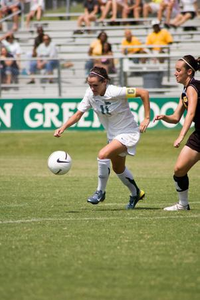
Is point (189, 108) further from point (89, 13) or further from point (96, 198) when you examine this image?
point (89, 13)

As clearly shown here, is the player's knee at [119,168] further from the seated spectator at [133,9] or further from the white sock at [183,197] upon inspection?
the seated spectator at [133,9]

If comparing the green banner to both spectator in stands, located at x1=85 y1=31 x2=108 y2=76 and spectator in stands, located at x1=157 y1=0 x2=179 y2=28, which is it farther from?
spectator in stands, located at x1=157 y1=0 x2=179 y2=28

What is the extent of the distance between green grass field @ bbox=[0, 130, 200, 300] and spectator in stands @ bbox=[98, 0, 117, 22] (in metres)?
14.3

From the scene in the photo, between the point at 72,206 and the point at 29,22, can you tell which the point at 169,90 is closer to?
the point at 29,22

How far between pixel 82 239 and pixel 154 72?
15678 millimetres

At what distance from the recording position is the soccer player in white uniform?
425 inches

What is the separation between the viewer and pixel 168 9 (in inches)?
1091

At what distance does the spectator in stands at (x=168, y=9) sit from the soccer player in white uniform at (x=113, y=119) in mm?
16986

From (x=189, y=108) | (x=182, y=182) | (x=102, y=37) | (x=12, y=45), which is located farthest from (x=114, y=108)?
Answer: (x=12, y=45)

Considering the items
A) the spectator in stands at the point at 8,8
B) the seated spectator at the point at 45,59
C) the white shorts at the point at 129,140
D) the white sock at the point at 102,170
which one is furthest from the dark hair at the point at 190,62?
the spectator in stands at the point at 8,8

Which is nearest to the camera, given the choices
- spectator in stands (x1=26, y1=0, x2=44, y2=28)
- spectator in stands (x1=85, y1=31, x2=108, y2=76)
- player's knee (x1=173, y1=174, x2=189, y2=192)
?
player's knee (x1=173, y1=174, x2=189, y2=192)

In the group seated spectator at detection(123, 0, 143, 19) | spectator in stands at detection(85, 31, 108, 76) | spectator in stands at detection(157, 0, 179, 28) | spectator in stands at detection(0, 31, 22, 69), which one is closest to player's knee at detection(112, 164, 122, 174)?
spectator in stands at detection(85, 31, 108, 76)

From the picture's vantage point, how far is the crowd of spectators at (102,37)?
24.5 m

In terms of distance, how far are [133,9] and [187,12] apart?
8.13 feet
